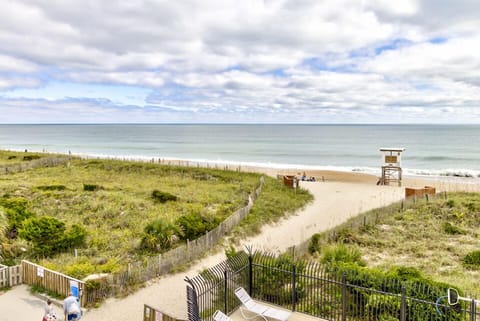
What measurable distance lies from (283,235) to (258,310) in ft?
35.7

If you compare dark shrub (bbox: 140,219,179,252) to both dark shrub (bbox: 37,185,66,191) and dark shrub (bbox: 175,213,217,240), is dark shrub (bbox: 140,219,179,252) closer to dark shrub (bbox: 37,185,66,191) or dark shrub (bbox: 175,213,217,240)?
dark shrub (bbox: 175,213,217,240)

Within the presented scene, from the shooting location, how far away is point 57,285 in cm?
1277

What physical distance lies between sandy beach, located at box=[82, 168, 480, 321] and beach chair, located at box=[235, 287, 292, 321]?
2.35m

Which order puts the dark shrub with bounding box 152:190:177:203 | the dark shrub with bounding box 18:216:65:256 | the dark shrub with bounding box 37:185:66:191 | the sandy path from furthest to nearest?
the dark shrub with bounding box 37:185:66:191, the dark shrub with bounding box 152:190:177:203, the dark shrub with bounding box 18:216:65:256, the sandy path

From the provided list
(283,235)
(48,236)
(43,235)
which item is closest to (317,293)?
(283,235)

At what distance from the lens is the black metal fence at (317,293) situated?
30.6 feet

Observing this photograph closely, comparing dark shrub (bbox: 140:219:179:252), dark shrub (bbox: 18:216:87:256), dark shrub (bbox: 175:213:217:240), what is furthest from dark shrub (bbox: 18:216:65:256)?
dark shrub (bbox: 175:213:217:240)

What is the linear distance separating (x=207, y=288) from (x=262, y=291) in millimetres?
2055

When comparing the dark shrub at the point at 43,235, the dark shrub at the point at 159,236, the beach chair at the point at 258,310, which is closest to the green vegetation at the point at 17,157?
the dark shrub at the point at 43,235

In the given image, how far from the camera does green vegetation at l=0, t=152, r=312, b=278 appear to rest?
53.4 feet

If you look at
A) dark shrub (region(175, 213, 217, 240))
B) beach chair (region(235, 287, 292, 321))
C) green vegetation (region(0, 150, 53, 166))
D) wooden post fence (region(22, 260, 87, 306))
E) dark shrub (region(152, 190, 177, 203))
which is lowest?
wooden post fence (region(22, 260, 87, 306))

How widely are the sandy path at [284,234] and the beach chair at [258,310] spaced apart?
239 centimetres

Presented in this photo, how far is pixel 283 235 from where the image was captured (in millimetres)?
20938

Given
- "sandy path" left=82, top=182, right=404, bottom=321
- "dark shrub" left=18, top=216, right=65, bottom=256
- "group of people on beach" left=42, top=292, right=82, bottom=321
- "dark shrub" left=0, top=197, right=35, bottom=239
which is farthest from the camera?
"dark shrub" left=0, top=197, right=35, bottom=239
